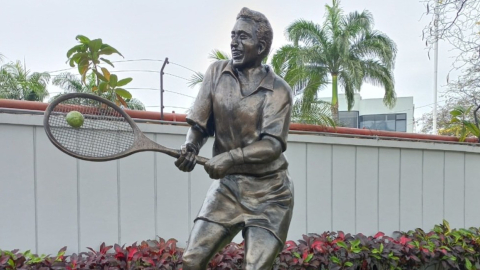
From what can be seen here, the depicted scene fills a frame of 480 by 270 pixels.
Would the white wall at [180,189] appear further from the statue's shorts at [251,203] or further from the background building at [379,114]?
the background building at [379,114]

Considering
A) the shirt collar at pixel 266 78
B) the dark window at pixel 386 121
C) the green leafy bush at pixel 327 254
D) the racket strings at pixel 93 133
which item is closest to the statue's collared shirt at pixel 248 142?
the shirt collar at pixel 266 78

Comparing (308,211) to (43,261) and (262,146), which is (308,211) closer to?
(43,261)

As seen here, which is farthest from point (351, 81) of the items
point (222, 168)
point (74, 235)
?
point (222, 168)

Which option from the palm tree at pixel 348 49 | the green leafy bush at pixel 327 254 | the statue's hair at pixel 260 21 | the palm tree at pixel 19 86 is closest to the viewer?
the statue's hair at pixel 260 21

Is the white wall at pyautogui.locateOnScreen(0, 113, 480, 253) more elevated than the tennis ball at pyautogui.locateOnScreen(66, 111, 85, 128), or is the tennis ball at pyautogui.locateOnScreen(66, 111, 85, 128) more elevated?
the tennis ball at pyautogui.locateOnScreen(66, 111, 85, 128)

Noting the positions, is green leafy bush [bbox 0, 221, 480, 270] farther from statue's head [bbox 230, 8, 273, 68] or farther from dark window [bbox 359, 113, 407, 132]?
dark window [bbox 359, 113, 407, 132]

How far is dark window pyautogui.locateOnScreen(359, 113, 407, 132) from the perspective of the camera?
29.2m

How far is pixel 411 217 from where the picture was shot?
635cm

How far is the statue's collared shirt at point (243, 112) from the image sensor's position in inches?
102

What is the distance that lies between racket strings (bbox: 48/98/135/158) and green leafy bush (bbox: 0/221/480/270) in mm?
1815

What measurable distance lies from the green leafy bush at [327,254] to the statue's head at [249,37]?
7.76ft

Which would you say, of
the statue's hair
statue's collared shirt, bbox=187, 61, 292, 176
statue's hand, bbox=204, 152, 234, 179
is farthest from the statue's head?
statue's hand, bbox=204, 152, 234, 179

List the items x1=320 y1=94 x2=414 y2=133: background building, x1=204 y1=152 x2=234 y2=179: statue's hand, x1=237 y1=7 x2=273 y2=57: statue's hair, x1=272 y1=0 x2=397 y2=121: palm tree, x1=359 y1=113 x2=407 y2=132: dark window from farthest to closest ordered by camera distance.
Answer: x1=359 y1=113 x2=407 y2=132: dark window < x1=320 y1=94 x2=414 y2=133: background building < x1=272 y1=0 x2=397 y2=121: palm tree < x1=237 y1=7 x2=273 y2=57: statue's hair < x1=204 y1=152 x2=234 y2=179: statue's hand

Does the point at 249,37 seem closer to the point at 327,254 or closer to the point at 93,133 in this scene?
the point at 93,133
